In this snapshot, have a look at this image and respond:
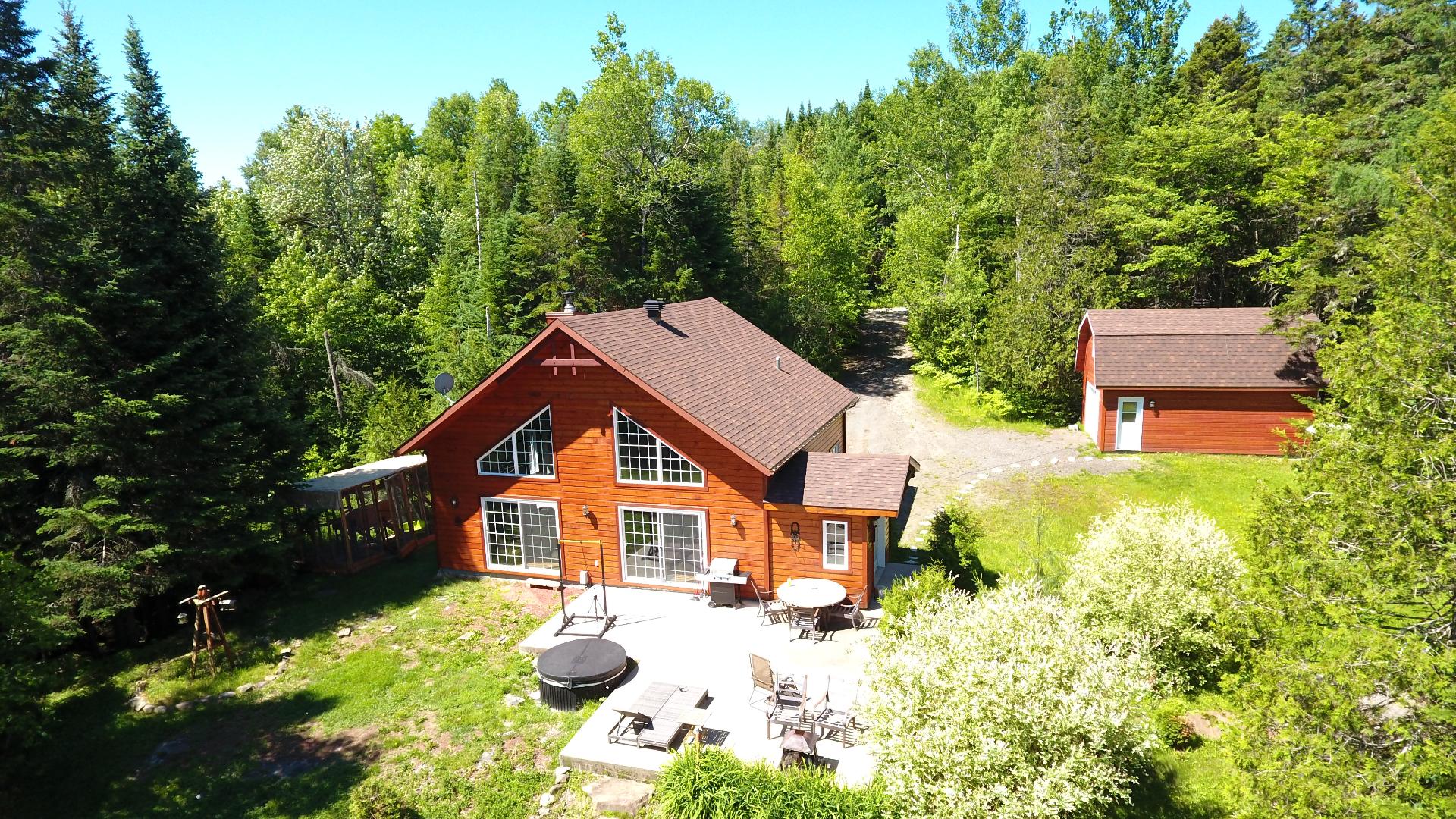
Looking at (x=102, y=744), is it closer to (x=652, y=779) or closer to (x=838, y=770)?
(x=652, y=779)

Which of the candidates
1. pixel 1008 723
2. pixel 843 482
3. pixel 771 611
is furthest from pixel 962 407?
pixel 1008 723

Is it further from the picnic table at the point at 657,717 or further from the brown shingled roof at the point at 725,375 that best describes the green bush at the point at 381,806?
the brown shingled roof at the point at 725,375

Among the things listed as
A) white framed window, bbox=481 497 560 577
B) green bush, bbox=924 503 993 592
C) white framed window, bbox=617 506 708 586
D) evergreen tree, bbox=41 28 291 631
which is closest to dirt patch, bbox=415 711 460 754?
white framed window, bbox=481 497 560 577

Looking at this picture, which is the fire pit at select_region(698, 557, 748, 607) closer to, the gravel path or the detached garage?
the gravel path

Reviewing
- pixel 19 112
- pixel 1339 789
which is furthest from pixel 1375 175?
pixel 19 112

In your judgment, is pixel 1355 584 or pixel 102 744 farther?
pixel 102 744

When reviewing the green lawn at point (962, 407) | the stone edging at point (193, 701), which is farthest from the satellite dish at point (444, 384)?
the green lawn at point (962, 407)
